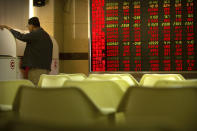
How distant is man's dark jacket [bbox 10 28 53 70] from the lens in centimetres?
470

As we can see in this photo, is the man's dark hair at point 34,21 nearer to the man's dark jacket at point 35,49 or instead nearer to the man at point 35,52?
the man at point 35,52

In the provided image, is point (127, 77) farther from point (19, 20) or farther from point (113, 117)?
point (19, 20)

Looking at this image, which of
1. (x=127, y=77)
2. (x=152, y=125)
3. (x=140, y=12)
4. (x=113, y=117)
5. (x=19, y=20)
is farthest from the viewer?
(x=19, y=20)

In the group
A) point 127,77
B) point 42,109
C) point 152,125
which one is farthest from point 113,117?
point 127,77

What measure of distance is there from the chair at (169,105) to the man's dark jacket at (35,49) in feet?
11.0

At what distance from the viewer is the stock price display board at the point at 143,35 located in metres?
5.77

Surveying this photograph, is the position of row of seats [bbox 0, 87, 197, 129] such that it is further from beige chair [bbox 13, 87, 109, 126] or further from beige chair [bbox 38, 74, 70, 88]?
beige chair [bbox 38, 74, 70, 88]

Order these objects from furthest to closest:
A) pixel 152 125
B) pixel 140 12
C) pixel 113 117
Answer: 1. pixel 140 12
2. pixel 113 117
3. pixel 152 125

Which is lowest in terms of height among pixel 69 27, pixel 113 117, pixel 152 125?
pixel 113 117

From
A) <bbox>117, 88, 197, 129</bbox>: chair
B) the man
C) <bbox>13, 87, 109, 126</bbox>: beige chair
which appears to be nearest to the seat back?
<bbox>13, 87, 109, 126</bbox>: beige chair

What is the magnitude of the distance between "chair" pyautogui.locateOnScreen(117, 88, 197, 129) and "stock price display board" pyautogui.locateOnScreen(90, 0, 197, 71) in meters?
4.37

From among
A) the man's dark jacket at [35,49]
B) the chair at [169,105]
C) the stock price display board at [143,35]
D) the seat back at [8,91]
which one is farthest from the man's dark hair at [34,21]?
the chair at [169,105]

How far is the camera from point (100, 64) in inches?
240

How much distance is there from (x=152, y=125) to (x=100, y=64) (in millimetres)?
5238
